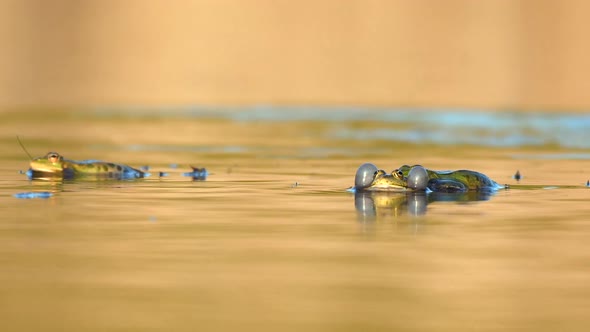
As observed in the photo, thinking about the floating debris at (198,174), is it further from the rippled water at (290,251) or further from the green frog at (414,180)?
the green frog at (414,180)

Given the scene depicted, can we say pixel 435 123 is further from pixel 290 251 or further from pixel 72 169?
pixel 290 251

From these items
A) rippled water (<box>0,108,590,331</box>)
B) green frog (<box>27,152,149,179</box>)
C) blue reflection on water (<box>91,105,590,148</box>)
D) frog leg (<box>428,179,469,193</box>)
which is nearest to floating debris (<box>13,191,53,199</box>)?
rippled water (<box>0,108,590,331</box>)

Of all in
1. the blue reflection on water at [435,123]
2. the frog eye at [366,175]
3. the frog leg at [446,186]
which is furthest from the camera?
the blue reflection on water at [435,123]

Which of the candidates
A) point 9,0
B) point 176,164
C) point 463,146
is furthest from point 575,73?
point 176,164

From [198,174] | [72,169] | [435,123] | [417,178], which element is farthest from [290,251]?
[435,123]

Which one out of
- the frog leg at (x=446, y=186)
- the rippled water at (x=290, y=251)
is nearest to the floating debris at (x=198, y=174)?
the rippled water at (x=290, y=251)

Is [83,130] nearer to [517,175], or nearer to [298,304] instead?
[517,175]
